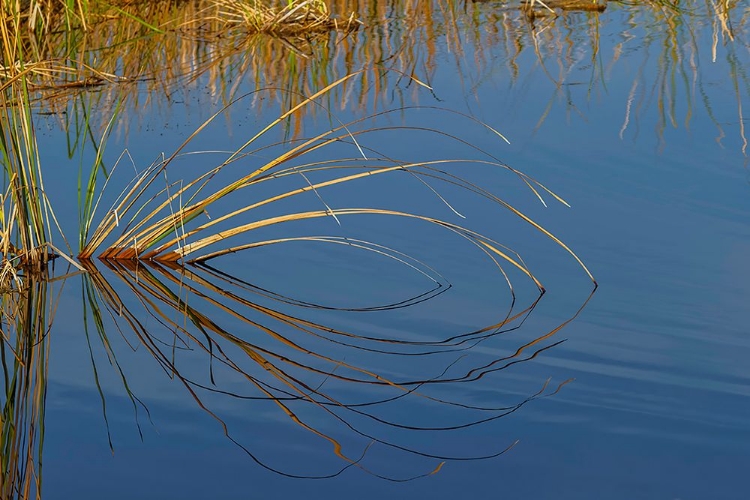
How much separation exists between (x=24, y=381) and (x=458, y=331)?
0.94m

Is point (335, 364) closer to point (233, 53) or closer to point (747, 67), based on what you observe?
point (747, 67)

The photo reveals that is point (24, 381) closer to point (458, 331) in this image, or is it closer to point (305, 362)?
point (305, 362)

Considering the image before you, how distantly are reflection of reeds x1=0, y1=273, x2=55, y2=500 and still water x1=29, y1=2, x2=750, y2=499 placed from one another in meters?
0.03

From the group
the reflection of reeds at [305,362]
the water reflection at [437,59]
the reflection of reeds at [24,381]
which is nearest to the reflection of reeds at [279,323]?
the reflection of reeds at [305,362]

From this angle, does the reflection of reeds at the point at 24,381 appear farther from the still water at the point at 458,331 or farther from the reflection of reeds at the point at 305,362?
the reflection of reeds at the point at 305,362

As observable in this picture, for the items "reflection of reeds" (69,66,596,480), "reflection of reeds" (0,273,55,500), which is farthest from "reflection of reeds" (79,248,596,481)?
"reflection of reeds" (0,273,55,500)

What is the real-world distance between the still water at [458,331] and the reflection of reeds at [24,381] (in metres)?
0.03

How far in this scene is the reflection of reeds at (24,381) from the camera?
1951 mm

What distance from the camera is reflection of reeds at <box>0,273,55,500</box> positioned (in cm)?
195

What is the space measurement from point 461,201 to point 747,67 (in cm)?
174

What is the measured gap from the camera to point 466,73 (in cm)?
479

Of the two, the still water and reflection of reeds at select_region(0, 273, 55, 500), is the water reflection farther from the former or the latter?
reflection of reeds at select_region(0, 273, 55, 500)

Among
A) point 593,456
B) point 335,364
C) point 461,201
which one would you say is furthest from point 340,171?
point 593,456

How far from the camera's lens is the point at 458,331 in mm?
2494
